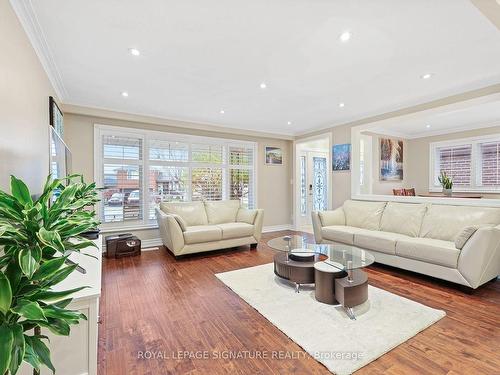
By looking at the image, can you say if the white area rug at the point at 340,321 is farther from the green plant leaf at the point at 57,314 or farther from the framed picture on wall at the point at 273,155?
the framed picture on wall at the point at 273,155

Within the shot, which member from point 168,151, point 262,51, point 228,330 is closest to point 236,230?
point 168,151

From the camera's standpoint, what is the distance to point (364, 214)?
4301 millimetres

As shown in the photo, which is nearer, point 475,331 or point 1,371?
point 1,371

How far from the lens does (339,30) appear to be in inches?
84.7

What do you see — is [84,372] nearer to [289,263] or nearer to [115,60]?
[289,263]

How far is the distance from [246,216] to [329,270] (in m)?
2.54

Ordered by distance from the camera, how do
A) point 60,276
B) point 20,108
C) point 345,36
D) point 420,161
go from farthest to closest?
point 420,161
point 345,36
point 20,108
point 60,276

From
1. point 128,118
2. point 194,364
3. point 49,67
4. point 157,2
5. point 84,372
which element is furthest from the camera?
point 128,118

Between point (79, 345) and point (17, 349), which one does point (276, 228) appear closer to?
point (79, 345)

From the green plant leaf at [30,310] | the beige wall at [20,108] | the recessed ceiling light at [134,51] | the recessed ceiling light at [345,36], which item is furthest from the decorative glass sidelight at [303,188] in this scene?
the green plant leaf at [30,310]

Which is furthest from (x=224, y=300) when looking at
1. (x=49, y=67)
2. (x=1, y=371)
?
(x=49, y=67)

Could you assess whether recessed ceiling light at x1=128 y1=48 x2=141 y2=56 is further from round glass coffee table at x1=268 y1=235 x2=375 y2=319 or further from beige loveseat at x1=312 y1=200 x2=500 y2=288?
beige loveseat at x1=312 y1=200 x2=500 y2=288

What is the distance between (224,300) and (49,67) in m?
3.18

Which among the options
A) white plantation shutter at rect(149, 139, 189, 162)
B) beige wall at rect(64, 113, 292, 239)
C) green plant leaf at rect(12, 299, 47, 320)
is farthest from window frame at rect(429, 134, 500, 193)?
green plant leaf at rect(12, 299, 47, 320)
